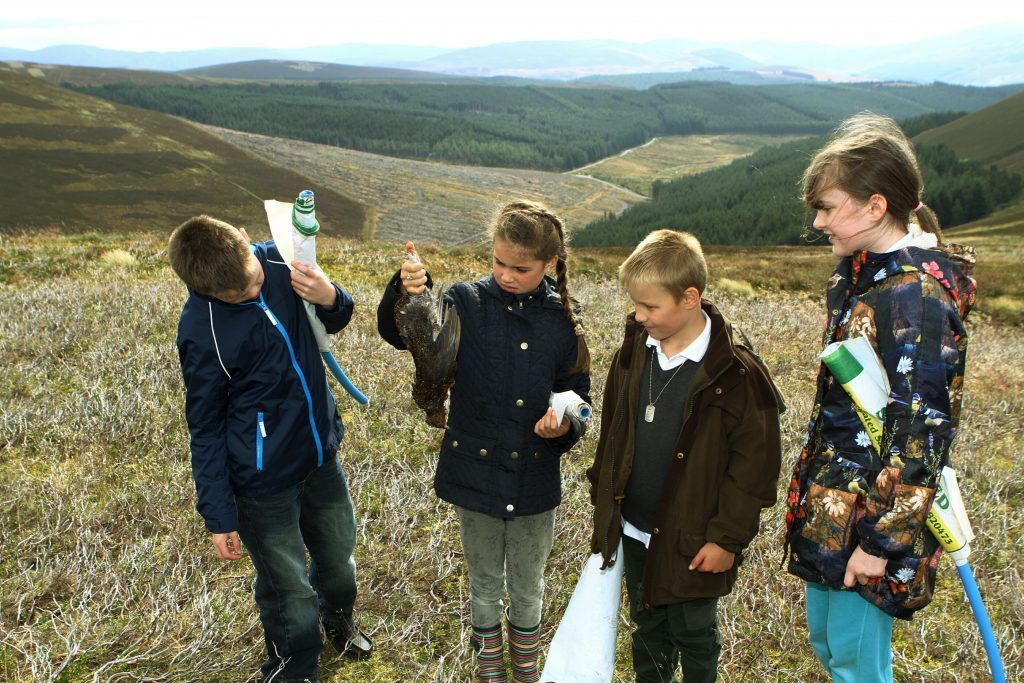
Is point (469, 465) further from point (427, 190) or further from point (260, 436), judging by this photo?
point (427, 190)

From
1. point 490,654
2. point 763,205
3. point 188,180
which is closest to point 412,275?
point 490,654

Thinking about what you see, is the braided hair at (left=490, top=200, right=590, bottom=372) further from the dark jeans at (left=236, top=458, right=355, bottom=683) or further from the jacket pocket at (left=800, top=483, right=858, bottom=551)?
the dark jeans at (left=236, top=458, right=355, bottom=683)

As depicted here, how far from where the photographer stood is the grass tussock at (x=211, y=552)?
3020 millimetres

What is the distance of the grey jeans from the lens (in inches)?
111

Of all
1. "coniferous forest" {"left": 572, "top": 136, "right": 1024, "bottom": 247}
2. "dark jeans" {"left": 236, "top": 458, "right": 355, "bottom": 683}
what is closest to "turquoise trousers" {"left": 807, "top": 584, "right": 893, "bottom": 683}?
"dark jeans" {"left": 236, "top": 458, "right": 355, "bottom": 683}

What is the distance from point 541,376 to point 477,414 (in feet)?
1.03

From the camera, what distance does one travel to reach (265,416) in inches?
104

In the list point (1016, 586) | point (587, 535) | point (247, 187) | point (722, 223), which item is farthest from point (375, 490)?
point (722, 223)

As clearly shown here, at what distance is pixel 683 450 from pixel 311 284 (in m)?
1.56

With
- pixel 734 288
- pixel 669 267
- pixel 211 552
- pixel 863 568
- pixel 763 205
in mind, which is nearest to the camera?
pixel 863 568

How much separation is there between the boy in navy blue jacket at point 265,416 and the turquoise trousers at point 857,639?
2.06 meters

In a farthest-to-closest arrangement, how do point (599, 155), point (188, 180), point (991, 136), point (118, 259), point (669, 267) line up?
point (599, 155), point (991, 136), point (188, 180), point (118, 259), point (669, 267)

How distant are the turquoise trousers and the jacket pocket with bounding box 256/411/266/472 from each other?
2174 mm

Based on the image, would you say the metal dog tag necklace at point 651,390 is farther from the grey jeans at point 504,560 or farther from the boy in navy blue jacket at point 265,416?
the boy in navy blue jacket at point 265,416
